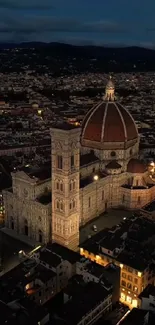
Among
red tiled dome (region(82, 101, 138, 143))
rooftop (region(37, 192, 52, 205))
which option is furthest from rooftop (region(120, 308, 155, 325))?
red tiled dome (region(82, 101, 138, 143))

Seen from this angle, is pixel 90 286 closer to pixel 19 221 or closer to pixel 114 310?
pixel 114 310

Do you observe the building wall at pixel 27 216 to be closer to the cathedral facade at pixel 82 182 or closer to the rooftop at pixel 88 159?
the cathedral facade at pixel 82 182

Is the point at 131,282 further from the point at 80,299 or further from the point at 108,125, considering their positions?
the point at 108,125

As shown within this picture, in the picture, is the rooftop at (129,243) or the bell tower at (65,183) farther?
the bell tower at (65,183)

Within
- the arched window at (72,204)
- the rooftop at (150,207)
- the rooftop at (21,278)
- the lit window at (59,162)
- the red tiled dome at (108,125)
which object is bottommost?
the rooftop at (21,278)

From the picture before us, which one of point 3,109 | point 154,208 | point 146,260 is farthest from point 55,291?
point 3,109

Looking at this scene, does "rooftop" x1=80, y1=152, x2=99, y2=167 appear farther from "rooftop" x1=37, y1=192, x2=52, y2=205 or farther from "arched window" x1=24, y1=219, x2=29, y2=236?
"arched window" x1=24, y1=219, x2=29, y2=236

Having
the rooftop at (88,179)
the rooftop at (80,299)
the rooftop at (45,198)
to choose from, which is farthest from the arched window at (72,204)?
the rooftop at (80,299)

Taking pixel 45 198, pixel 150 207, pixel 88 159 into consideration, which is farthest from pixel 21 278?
pixel 88 159
